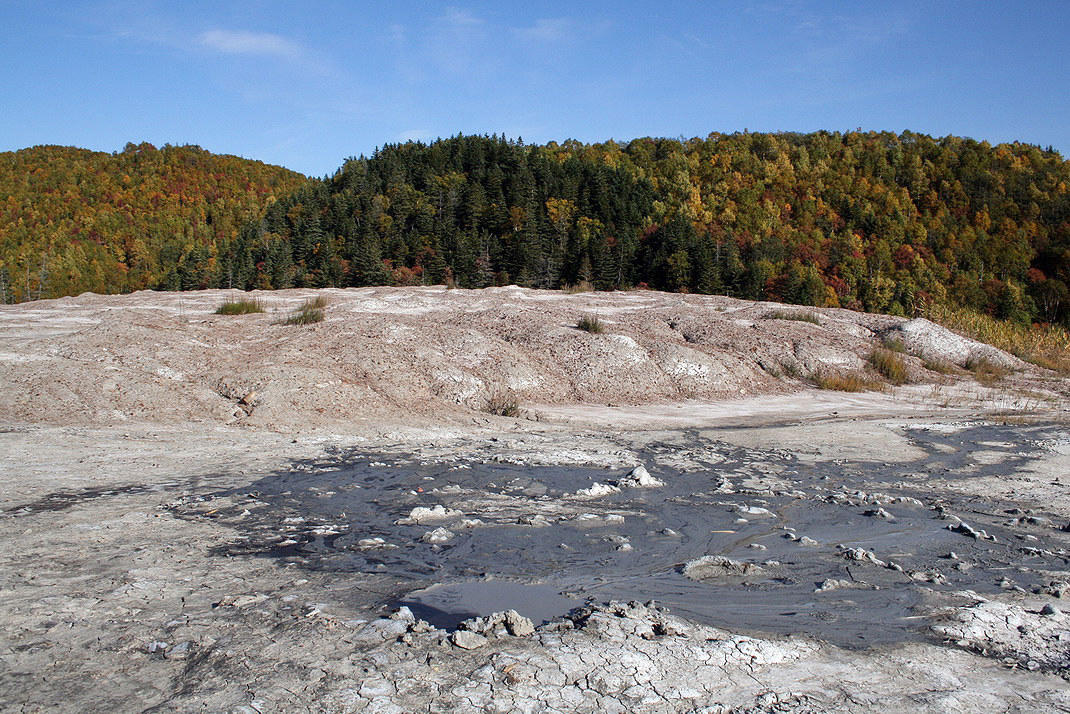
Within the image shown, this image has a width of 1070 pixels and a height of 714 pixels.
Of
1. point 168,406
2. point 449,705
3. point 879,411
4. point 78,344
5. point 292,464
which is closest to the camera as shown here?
point 449,705

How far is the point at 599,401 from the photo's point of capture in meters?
12.0

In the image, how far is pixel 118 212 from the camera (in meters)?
119

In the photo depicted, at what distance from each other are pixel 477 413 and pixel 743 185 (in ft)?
319

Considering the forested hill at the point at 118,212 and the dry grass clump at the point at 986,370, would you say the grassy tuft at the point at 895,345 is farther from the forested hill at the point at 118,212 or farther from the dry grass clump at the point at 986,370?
the forested hill at the point at 118,212

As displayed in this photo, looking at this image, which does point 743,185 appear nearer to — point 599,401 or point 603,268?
point 603,268

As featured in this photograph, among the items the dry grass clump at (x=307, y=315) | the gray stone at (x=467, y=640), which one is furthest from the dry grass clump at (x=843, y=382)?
the gray stone at (x=467, y=640)

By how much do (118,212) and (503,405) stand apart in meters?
133

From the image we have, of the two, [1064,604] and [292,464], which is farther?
[292,464]

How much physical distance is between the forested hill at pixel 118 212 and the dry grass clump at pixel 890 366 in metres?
63.9

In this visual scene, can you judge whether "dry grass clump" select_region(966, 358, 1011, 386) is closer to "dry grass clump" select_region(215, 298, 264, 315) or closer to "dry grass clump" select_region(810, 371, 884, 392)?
"dry grass clump" select_region(810, 371, 884, 392)

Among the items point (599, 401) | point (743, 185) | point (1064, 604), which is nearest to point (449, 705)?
point (1064, 604)

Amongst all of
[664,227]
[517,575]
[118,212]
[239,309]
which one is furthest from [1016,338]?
[118,212]

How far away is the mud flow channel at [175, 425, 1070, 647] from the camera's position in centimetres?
377

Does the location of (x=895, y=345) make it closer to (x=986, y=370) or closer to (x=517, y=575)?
(x=986, y=370)
